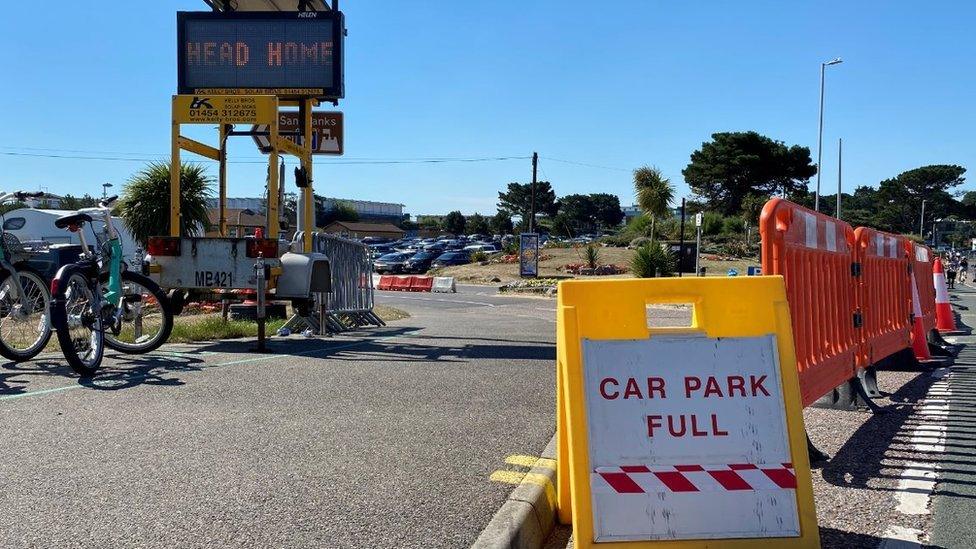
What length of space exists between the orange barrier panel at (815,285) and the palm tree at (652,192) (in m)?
38.5

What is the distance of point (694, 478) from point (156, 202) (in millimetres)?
19121

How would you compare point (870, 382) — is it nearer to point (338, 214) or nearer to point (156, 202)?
point (156, 202)

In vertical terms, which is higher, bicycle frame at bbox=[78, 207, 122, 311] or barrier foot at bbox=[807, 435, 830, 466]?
bicycle frame at bbox=[78, 207, 122, 311]

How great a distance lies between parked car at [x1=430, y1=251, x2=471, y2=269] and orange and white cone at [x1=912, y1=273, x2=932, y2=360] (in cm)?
4177

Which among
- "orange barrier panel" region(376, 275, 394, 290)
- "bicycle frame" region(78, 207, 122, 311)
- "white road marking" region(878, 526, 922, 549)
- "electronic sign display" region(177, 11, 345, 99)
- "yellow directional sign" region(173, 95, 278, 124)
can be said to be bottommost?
"orange barrier panel" region(376, 275, 394, 290)

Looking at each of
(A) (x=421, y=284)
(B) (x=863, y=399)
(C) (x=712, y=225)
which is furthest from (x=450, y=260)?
(B) (x=863, y=399)

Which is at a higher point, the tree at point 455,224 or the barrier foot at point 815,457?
the tree at point 455,224

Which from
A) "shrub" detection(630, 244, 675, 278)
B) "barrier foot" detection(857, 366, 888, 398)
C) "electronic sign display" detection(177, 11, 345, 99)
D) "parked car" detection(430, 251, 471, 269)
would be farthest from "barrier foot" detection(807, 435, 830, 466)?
"parked car" detection(430, 251, 471, 269)

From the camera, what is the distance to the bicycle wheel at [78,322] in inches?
256

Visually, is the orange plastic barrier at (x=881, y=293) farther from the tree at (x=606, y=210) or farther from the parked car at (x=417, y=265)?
the tree at (x=606, y=210)

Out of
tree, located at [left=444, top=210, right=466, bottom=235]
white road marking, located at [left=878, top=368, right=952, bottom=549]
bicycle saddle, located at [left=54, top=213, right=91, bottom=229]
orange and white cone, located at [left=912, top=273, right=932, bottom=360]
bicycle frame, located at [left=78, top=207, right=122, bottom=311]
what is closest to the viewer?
white road marking, located at [left=878, top=368, right=952, bottom=549]

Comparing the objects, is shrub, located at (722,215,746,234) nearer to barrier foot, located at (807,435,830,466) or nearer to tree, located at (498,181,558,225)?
barrier foot, located at (807,435,830,466)

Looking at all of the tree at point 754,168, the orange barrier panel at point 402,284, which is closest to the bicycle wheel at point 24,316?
the orange barrier panel at point 402,284

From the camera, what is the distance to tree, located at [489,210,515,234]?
4877 inches
